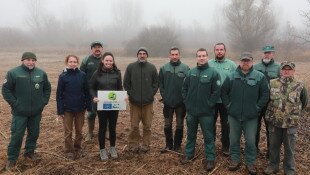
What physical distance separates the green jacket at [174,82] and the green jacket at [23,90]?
2.56 meters

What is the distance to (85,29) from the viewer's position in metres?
79.7

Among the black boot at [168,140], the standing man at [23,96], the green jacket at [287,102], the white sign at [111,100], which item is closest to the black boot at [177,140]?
the black boot at [168,140]

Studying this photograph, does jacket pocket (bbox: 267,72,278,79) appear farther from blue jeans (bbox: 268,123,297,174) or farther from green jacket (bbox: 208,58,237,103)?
blue jeans (bbox: 268,123,297,174)

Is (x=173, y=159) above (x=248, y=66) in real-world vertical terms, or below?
below

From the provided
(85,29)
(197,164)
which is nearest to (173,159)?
(197,164)

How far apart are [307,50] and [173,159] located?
123 ft

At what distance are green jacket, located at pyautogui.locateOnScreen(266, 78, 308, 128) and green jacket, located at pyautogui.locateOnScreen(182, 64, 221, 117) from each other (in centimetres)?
104

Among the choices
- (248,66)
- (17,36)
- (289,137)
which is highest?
(17,36)

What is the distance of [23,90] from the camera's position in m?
6.34

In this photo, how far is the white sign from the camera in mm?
6650

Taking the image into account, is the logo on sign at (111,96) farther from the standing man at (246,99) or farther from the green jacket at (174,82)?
the standing man at (246,99)

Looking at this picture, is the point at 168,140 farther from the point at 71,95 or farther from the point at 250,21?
the point at 250,21

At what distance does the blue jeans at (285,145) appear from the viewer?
5949 mm

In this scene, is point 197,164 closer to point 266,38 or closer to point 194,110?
point 194,110
